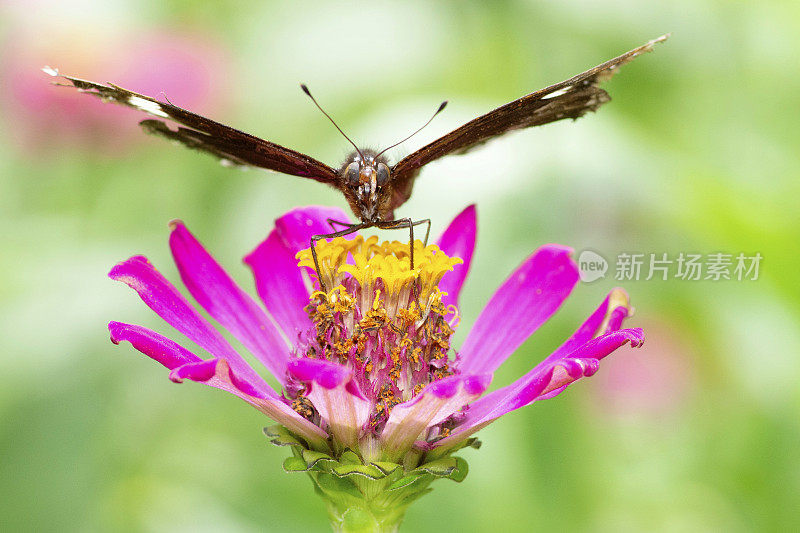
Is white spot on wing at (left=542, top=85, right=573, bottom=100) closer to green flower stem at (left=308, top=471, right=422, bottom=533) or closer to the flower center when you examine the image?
the flower center

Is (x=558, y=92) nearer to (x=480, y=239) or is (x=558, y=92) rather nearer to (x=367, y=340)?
(x=367, y=340)

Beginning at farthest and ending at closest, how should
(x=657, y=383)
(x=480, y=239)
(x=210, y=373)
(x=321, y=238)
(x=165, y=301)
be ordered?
(x=657, y=383)
(x=480, y=239)
(x=321, y=238)
(x=165, y=301)
(x=210, y=373)

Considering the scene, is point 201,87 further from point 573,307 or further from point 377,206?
point 377,206

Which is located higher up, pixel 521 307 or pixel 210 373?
pixel 521 307

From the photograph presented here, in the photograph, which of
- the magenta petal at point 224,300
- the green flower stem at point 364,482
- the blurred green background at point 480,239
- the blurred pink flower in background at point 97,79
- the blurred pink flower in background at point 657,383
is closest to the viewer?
the green flower stem at point 364,482

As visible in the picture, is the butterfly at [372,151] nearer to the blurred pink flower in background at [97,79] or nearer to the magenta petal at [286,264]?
the magenta petal at [286,264]

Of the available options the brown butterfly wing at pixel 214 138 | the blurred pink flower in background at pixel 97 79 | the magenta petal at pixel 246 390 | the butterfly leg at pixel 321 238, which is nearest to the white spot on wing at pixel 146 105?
the brown butterfly wing at pixel 214 138

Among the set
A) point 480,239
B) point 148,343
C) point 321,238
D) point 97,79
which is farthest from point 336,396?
point 97,79
